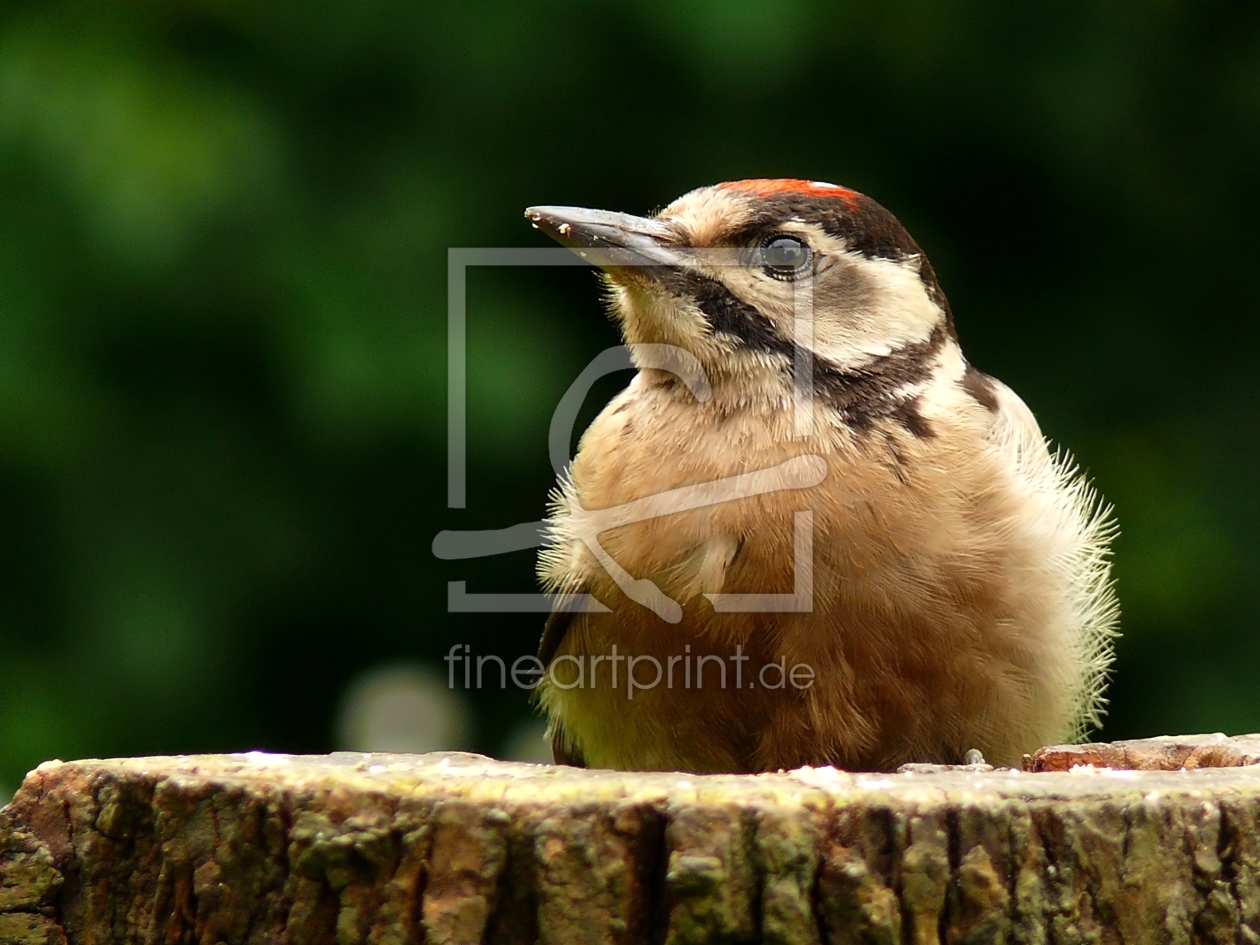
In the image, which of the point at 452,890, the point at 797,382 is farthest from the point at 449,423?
the point at 452,890

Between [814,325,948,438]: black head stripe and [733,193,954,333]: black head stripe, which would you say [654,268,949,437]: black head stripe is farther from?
[733,193,954,333]: black head stripe

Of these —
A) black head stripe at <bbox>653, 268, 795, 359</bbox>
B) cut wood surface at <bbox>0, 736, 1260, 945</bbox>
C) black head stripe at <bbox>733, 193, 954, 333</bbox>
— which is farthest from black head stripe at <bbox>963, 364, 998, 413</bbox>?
cut wood surface at <bbox>0, 736, 1260, 945</bbox>

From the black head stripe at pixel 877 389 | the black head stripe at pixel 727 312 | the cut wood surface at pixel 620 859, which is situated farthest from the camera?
the black head stripe at pixel 727 312

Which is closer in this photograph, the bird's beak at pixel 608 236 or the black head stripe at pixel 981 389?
the bird's beak at pixel 608 236

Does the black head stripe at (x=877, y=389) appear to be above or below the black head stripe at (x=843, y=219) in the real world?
below

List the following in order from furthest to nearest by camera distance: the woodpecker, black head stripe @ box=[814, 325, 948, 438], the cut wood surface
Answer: black head stripe @ box=[814, 325, 948, 438]
the woodpecker
the cut wood surface

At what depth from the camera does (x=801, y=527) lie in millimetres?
3297

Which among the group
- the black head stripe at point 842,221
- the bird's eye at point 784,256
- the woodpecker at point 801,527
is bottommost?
the woodpecker at point 801,527

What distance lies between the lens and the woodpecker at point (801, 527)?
325 centimetres

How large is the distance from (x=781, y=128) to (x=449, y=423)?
5.29ft

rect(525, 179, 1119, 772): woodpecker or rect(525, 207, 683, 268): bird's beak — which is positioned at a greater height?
rect(525, 207, 683, 268): bird's beak

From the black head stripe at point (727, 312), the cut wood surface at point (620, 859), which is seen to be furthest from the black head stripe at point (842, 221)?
the cut wood surface at point (620, 859)

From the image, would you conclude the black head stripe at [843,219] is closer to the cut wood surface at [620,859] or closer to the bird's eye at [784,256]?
the bird's eye at [784,256]

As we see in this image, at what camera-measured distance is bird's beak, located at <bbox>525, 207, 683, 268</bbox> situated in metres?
3.57
